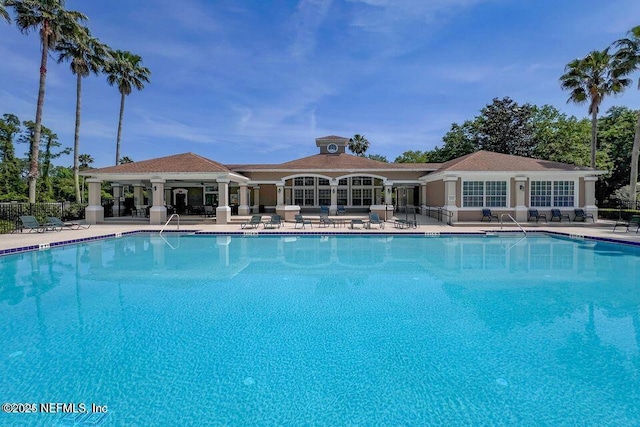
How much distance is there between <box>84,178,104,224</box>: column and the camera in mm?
24589

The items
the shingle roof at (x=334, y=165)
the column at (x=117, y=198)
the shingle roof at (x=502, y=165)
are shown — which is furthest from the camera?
the column at (x=117, y=198)

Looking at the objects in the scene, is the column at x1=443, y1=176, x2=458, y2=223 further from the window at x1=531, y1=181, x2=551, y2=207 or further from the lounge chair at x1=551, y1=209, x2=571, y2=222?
the lounge chair at x1=551, y1=209, x2=571, y2=222

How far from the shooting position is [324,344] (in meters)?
5.73

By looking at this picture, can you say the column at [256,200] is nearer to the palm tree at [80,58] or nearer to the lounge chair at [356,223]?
the lounge chair at [356,223]

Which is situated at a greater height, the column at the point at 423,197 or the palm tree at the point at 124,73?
the palm tree at the point at 124,73

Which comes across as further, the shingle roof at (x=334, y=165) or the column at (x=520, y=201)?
the shingle roof at (x=334, y=165)

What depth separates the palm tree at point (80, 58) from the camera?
27.6 m

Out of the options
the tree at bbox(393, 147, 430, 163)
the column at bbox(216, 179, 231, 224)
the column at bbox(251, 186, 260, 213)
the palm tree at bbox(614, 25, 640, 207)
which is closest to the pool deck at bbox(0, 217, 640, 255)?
the column at bbox(216, 179, 231, 224)

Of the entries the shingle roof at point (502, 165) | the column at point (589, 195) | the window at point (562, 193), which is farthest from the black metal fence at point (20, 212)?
the column at point (589, 195)

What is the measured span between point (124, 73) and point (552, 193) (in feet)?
127

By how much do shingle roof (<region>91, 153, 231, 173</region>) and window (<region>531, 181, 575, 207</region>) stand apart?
2168 cm

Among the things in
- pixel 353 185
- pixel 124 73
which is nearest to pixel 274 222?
pixel 353 185

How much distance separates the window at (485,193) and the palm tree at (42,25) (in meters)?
28.7

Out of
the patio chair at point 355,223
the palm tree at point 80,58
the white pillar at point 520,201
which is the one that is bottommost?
the patio chair at point 355,223
